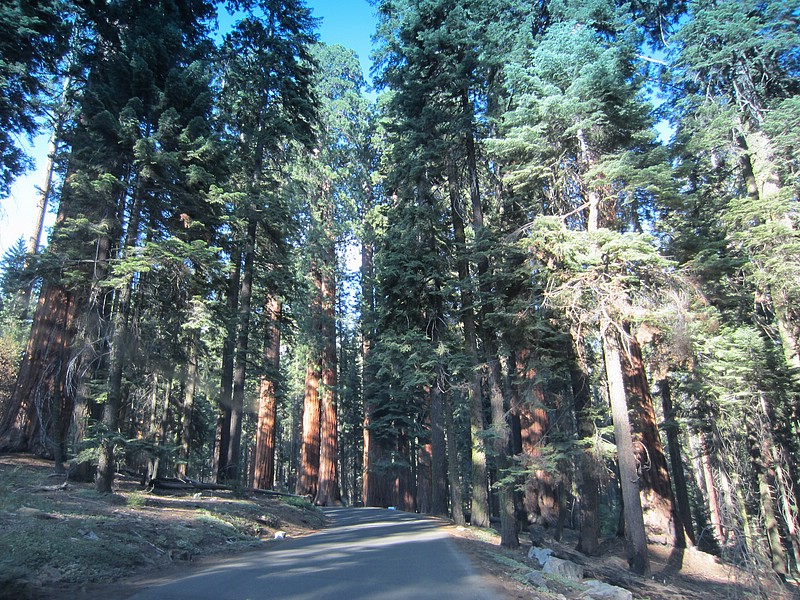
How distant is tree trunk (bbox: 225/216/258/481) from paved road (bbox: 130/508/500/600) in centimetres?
606

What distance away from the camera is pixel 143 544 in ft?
21.8

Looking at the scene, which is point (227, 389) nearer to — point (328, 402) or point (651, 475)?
point (328, 402)

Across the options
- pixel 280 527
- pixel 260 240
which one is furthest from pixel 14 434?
pixel 260 240

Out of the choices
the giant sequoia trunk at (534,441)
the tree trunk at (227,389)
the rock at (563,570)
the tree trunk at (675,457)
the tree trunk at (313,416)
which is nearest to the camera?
the rock at (563,570)

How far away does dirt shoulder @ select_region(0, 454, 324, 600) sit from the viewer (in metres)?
4.95

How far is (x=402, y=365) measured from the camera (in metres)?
14.3

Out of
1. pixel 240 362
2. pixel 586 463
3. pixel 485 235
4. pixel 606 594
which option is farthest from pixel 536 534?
pixel 240 362

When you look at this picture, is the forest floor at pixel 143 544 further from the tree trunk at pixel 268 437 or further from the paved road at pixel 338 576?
the tree trunk at pixel 268 437

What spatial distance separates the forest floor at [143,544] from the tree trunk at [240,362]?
124cm

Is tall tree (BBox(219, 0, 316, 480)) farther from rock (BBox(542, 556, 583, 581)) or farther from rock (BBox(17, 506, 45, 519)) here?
rock (BBox(542, 556, 583, 581))

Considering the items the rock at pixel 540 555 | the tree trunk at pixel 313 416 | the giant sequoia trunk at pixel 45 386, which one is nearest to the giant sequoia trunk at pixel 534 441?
the rock at pixel 540 555

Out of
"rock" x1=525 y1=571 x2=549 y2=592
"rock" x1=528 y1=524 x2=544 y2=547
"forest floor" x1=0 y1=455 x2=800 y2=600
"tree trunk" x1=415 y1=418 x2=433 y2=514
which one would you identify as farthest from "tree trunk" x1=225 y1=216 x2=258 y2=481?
"tree trunk" x1=415 y1=418 x2=433 y2=514

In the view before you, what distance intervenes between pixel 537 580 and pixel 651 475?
10093 mm

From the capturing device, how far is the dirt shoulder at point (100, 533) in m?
4.95
